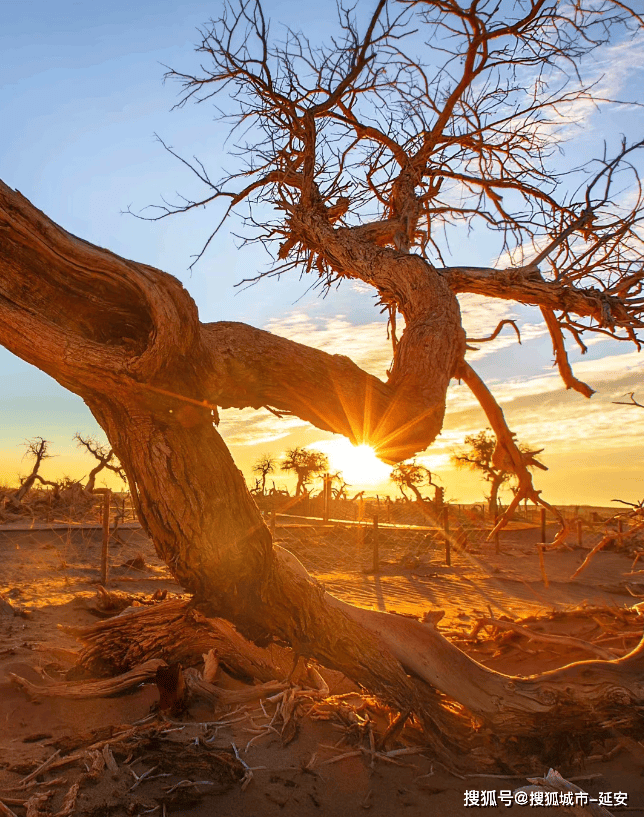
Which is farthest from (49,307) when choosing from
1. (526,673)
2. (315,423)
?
(526,673)

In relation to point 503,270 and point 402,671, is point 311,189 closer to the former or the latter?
point 503,270

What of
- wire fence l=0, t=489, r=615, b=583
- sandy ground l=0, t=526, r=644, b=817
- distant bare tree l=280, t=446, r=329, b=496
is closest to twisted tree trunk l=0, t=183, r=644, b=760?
sandy ground l=0, t=526, r=644, b=817

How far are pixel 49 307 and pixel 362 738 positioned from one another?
3.24 meters

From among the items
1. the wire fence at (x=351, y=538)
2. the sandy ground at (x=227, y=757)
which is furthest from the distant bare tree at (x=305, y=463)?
the sandy ground at (x=227, y=757)

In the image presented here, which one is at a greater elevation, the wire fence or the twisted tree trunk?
the twisted tree trunk

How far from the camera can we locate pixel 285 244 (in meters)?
5.36

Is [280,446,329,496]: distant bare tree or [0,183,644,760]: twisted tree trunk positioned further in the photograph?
[280,446,329,496]: distant bare tree

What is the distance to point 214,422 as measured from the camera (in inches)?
141

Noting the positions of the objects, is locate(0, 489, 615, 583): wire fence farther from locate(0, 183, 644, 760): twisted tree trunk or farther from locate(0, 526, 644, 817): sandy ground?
locate(0, 183, 644, 760): twisted tree trunk

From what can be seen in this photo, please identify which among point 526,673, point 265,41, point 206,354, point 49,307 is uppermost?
point 265,41

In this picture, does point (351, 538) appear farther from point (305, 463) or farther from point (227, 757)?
point (305, 463)

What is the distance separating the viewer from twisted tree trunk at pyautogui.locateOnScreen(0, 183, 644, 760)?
3006mm

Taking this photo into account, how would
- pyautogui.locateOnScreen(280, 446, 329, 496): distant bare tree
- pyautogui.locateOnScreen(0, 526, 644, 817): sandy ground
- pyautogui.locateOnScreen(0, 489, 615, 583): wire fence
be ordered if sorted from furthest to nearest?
1. pyautogui.locateOnScreen(280, 446, 329, 496): distant bare tree
2. pyautogui.locateOnScreen(0, 489, 615, 583): wire fence
3. pyautogui.locateOnScreen(0, 526, 644, 817): sandy ground

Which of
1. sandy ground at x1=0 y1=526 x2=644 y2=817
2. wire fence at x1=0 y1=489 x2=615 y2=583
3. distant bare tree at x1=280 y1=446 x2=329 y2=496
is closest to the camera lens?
sandy ground at x1=0 y1=526 x2=644 y2=817
